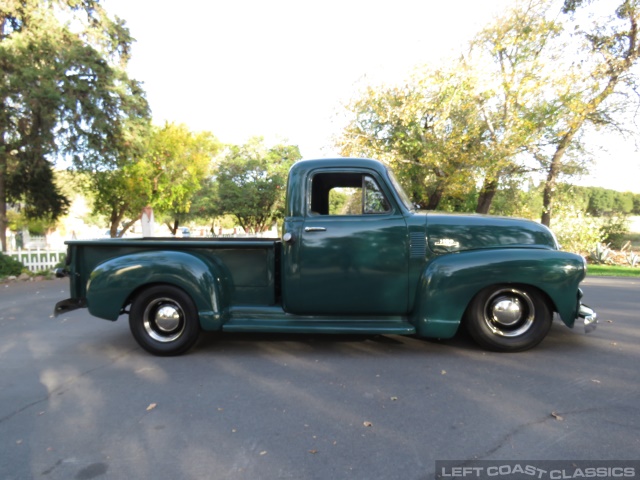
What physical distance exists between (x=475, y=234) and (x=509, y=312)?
0.84 metres

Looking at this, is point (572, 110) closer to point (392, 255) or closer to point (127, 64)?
point (392, 255)

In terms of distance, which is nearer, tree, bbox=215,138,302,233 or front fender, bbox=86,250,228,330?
front fender, bbox=86,250,228,330

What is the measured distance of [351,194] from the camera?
4363mm

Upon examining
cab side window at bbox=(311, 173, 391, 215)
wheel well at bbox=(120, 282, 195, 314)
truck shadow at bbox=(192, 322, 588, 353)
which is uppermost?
cab side window at bbox=(311, 173, 391, 215)

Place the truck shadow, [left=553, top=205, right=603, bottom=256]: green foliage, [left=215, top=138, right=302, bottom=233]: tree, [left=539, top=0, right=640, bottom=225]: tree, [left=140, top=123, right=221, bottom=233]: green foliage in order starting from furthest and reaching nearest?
[left=215, top=138, right=302, bottom=233]: tree
[left=140, top=123, right=221, bottom=233]: green foliage
[left=553, top=205, right=603, bottom=256]: green foliage
[left=539, top=0, right=640, bottom=225]: tree
the truck shadow

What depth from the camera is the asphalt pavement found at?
Answer: 2.30m

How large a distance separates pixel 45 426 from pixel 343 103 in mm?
14957

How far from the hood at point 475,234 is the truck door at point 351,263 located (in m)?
0.32

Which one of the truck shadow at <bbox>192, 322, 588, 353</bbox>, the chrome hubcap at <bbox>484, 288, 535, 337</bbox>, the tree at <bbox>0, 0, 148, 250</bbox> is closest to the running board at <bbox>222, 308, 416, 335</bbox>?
the truck shadow at <bbox>192, 322, 588, 353</bbox>

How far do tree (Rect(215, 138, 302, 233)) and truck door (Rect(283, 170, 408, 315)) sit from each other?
87.3 ft

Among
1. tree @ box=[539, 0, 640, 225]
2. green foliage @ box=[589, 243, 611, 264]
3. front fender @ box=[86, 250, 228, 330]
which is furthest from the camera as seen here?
green foliage @ box=[589, 243, 611, 264]

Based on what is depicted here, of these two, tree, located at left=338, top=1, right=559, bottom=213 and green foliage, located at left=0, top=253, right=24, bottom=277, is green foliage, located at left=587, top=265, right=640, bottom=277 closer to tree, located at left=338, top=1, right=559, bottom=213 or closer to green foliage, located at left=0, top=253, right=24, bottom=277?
tree, located at left=338, top=1, right=559, bottom=213

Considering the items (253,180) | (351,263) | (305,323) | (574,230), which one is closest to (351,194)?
(351,263)

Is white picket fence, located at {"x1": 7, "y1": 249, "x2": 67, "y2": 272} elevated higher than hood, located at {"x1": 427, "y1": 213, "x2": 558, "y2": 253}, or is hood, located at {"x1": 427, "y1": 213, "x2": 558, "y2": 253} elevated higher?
hood, located at {"x1": 427, "y1": 213, "x2": 558, "y2": 253}
